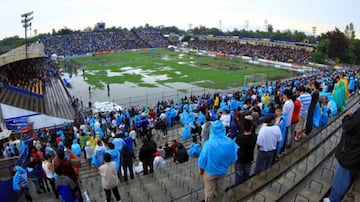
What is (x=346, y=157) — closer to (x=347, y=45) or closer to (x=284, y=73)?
(x=284, y=73)

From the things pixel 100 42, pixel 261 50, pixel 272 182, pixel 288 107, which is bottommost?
pixel 272 182

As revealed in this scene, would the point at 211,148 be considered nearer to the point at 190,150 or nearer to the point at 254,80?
the point at 190,150

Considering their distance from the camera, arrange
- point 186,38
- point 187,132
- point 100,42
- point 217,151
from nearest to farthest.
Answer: point 217,151
point 187,132
point 100,42
point 186,38

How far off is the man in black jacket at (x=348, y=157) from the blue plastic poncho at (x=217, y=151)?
1.55 meters

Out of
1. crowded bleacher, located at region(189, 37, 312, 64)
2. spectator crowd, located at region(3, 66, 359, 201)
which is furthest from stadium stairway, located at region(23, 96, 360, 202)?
crowded bleacher, located at region(189, 37, 312, 64)

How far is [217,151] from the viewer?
4.08 metres

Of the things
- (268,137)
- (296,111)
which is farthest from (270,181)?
(296,111)

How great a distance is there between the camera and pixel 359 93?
13.8 metres

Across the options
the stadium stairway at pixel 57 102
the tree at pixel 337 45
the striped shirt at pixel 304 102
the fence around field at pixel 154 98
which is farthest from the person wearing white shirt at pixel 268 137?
the tree at pixel 337 45

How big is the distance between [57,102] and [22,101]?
3041 millimetres

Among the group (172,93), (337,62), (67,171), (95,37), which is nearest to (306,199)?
(67,171)

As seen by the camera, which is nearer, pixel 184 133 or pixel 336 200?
pixel 336 200

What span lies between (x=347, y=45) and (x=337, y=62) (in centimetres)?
605

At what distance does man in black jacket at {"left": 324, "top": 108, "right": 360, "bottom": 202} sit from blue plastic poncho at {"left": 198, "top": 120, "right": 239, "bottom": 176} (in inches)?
61.2
